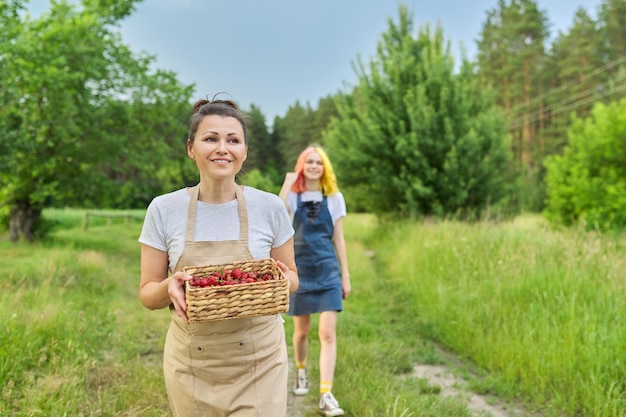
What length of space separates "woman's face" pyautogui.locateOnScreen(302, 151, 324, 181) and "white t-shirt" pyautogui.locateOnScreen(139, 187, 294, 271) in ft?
6.99

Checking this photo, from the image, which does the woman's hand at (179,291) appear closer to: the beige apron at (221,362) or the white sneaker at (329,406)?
the beige apron at (221,362)

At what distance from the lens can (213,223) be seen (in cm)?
199

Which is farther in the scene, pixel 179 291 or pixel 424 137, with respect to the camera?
pixel 424 137

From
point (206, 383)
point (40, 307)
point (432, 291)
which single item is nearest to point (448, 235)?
point (432, 291)

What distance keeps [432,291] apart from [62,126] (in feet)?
28.6

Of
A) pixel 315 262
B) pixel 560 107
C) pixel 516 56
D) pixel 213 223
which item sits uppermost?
pixel 516 56

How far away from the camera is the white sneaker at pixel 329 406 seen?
371 centimetres

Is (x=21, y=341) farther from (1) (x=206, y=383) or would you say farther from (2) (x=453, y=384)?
(2) (x=453, y=384)

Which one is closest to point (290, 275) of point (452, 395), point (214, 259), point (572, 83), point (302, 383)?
point (214, 259)

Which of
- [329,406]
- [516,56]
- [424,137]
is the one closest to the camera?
[329,406]

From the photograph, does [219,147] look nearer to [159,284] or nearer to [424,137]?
[159,284]

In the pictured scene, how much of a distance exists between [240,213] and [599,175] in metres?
21.0

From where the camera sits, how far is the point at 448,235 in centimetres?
905

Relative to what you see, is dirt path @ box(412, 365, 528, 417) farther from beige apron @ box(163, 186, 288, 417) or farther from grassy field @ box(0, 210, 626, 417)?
beige apron @ box(163, 186, 288, 417)
